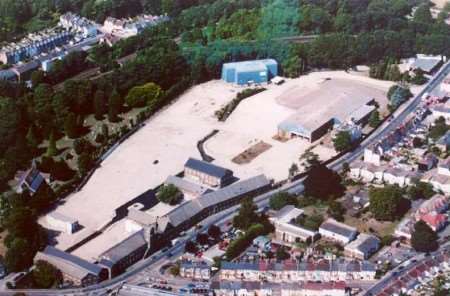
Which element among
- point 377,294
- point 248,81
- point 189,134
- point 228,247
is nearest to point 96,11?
point 248,81

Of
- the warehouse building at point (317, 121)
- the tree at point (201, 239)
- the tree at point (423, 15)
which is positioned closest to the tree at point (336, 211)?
the tree at point (201, 239)

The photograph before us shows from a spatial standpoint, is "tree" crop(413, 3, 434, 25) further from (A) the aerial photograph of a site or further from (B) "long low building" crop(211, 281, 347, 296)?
(B) "long low building" crop(211, 281, 347, 296)

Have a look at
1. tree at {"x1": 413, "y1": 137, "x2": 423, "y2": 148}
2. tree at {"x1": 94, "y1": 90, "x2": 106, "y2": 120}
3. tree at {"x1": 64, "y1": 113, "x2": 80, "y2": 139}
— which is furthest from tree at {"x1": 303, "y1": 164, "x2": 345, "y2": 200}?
tree at {"x1": 94, "y1": 90, "x2": 106, "y2": 120}

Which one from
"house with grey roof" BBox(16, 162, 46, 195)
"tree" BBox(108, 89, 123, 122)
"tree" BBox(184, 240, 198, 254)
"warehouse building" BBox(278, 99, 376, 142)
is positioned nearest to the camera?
"tree" BBox(184, 240, 198, 254)

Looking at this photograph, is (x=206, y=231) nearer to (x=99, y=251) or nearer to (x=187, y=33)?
(x=99, y=251)

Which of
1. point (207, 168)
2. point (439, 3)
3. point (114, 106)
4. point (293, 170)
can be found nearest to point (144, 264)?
point (207, 168)

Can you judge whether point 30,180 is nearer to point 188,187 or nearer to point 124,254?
point 188,187
